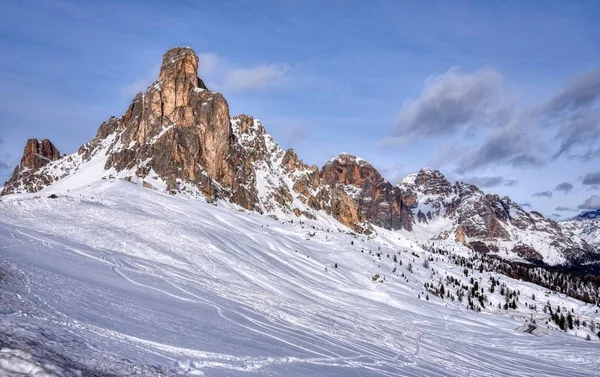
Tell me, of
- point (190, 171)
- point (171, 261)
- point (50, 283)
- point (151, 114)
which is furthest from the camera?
point (151, 114)

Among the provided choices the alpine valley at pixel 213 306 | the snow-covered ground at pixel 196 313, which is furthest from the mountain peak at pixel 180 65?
the snow-covered ground at pixel 196 313

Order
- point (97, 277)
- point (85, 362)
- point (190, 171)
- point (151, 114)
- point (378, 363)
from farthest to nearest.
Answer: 1. point (151, 114)
2. point (190, 171)
3. point (97, 277)
4. point (378, 363)
5. point (85, 362)

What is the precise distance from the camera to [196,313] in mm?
17031

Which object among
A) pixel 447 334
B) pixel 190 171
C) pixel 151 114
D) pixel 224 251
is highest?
pixel 151 114

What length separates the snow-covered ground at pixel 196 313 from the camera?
10.0 metres

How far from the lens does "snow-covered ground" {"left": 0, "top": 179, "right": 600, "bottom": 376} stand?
33.0 feet

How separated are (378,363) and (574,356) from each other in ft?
77.9

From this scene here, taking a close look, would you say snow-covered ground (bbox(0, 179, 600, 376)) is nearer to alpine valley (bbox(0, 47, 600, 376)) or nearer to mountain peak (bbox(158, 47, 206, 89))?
alpine valley (bbox(0, 47, 600, 376))

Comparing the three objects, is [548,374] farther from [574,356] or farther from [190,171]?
[190,171]

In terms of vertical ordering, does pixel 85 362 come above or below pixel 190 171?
below

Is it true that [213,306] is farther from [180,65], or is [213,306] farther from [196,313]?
[180,65]

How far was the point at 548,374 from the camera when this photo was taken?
80.0 feet

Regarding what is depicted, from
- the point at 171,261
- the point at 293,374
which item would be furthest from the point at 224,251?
the point at 293,374

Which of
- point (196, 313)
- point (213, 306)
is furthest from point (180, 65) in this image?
point (196, 313)
